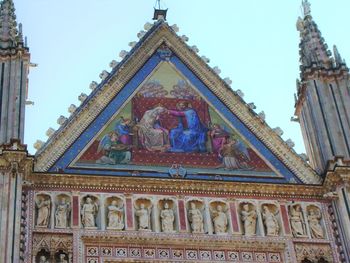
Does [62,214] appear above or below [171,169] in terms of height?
below

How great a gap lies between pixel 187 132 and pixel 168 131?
0.98ft

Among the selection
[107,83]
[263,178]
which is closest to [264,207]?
[263,178]

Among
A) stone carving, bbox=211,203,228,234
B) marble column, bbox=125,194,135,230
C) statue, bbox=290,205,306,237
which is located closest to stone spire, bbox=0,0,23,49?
marble column, bbox=125,194,135,230

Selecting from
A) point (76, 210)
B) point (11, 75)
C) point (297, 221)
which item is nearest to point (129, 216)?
point (76, 210)

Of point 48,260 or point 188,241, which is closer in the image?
point 48,260

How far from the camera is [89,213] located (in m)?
15.0

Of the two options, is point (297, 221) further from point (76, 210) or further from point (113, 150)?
point (76, 210)

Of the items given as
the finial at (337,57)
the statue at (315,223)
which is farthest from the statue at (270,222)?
the finial at (337,57)

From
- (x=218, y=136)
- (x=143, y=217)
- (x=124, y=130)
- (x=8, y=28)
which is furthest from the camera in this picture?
(x=8, y=28)

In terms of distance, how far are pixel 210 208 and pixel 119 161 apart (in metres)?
1.55

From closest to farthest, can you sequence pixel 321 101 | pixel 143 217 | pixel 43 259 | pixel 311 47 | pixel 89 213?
pixel 43 259
pixel 89 213
pixel 143 217
pixel 321 101
pixel 311 47

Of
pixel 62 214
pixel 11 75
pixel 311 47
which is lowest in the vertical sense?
pixel 62 214

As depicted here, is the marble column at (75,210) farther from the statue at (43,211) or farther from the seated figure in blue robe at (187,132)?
the seated figure in blue robe at (187,132)

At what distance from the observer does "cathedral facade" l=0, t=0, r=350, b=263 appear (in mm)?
14781
